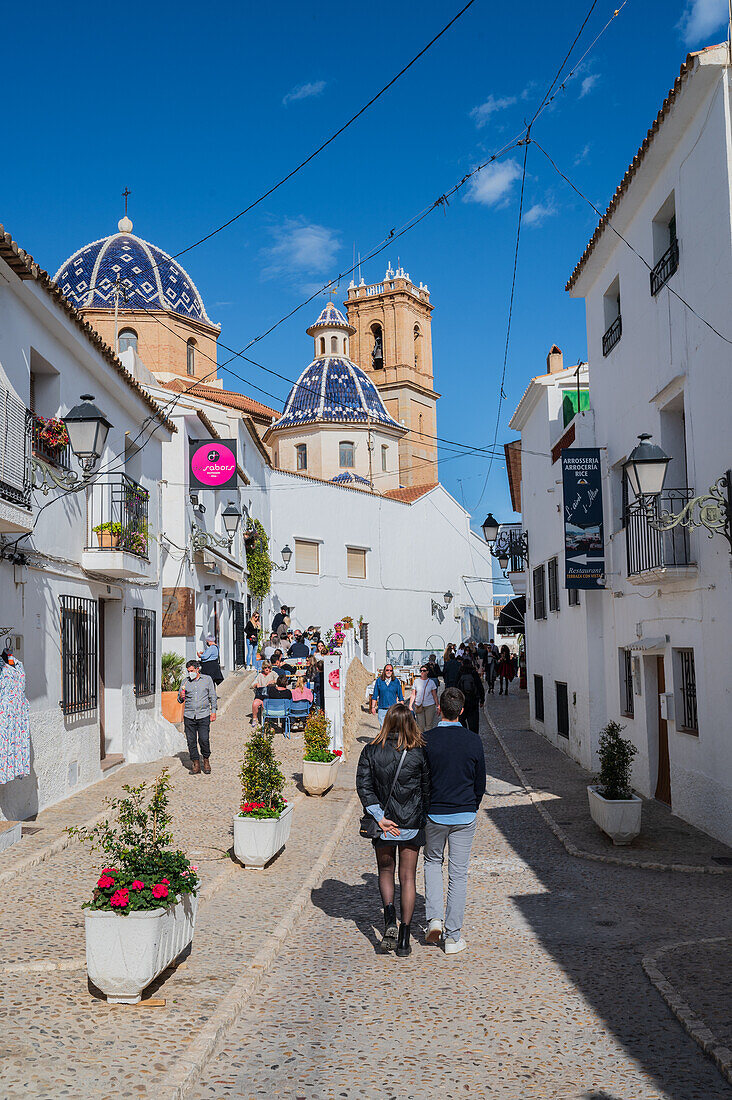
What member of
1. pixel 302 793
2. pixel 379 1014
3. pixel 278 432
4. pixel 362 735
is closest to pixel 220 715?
pixel 362 735

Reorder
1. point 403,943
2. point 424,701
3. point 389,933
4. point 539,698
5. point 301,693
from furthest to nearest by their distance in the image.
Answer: point 539,698 < point 301,693 < point 424,701 < point 389,933 < point 403,943

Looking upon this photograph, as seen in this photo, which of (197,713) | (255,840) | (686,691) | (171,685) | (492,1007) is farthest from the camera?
(171,685)

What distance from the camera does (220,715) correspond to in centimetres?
2206

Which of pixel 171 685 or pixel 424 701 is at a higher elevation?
pixel 171 685

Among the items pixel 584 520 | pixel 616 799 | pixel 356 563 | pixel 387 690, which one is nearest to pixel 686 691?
pixel 616 799

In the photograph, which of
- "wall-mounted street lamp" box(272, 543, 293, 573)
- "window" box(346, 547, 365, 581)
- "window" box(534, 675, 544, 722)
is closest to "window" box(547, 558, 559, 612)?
"window" box(534, 675, 544, 722)

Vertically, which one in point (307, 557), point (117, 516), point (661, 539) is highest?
point (307, 557)

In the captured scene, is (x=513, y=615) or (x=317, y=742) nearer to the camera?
(x=317, y=742)

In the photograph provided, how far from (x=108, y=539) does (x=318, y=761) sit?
4.41 m

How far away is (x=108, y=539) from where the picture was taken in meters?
14.2

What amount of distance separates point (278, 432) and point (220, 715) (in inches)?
1226

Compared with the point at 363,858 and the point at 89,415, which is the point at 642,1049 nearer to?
the point at 363,858

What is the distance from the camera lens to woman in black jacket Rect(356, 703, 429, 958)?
6.82 m

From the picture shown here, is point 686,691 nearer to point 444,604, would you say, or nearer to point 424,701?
point 424,701
